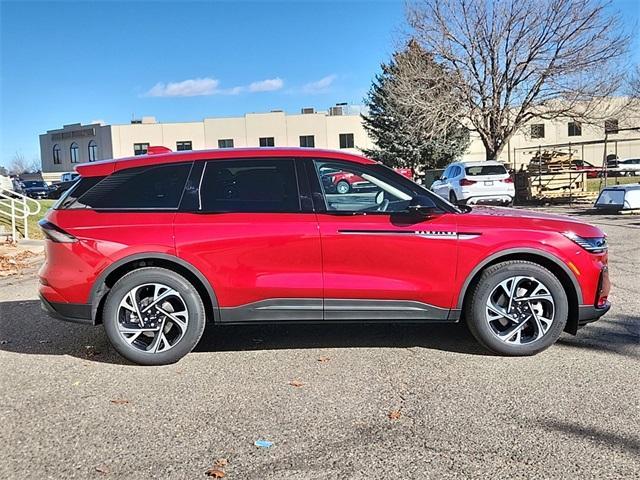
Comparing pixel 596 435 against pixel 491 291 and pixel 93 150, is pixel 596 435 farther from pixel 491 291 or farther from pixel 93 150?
pixel 93 150

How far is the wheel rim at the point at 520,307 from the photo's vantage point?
15.7 ft

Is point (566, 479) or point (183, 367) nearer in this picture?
point (566, 479)

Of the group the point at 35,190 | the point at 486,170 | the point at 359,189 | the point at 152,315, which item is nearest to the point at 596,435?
the point at 359,189

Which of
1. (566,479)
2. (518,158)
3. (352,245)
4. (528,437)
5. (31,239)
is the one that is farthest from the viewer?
(518,158)

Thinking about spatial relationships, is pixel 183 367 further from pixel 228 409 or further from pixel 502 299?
pixel 502 299

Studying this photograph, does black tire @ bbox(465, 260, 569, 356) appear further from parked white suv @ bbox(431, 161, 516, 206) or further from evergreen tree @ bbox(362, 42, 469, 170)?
evergreen tree @ bbox(362, 42, 469, 170)

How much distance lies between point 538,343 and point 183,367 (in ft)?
9.49

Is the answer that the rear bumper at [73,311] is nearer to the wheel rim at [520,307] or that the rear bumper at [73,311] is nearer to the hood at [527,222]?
the hood at [527,222]

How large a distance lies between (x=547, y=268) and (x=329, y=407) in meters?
2.24

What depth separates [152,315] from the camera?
15.6 feet

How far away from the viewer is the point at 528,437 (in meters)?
3.42

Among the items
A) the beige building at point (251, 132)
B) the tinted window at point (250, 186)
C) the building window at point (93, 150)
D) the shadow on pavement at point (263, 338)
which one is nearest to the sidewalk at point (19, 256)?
the shadow on pavement at point (263, 338)

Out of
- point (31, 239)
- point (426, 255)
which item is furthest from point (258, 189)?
point (31, 239)

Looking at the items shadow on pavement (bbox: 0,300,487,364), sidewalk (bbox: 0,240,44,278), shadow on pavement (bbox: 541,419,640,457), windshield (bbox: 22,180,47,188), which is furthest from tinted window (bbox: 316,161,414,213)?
windshield (bbox: 22,180,47,188)
